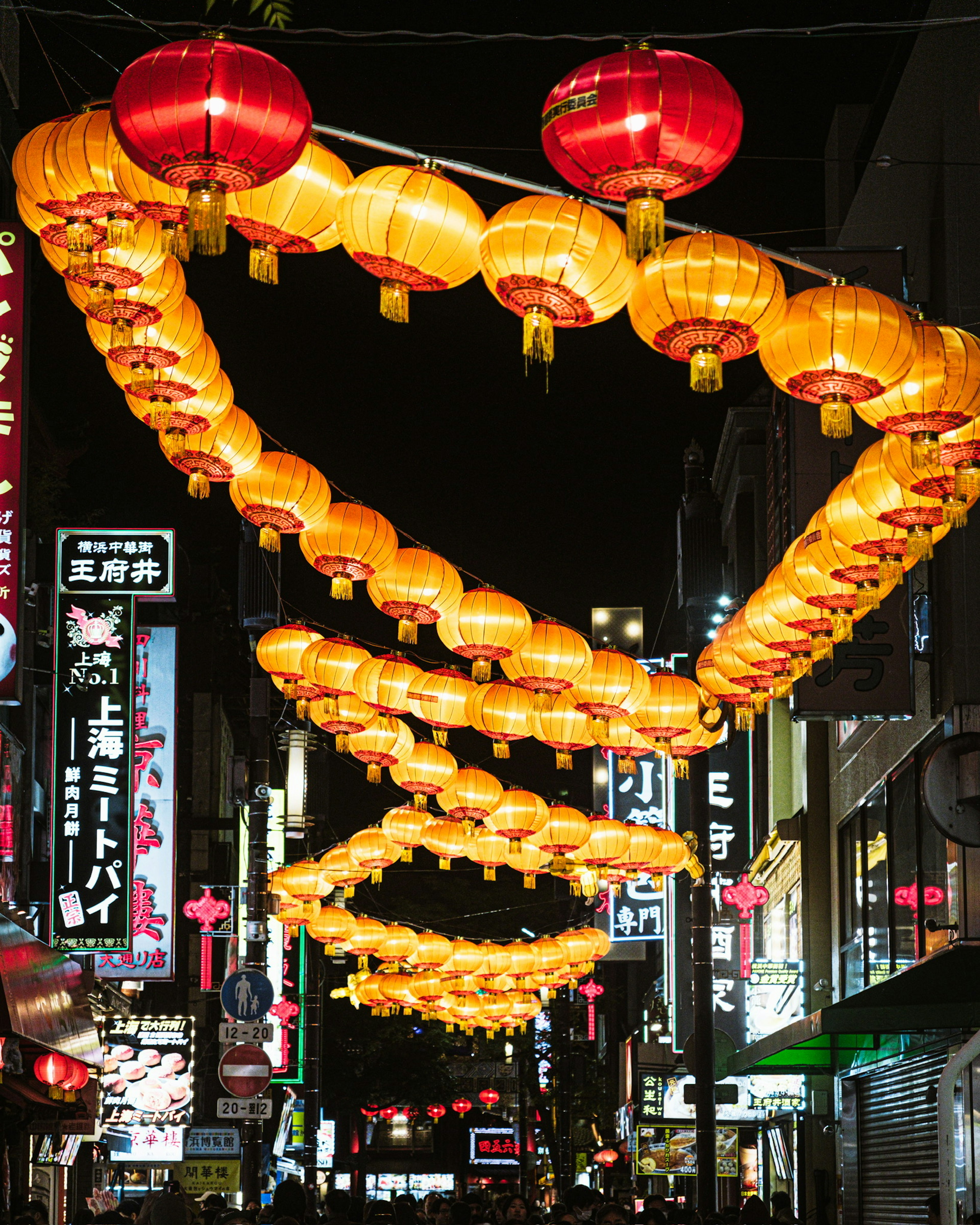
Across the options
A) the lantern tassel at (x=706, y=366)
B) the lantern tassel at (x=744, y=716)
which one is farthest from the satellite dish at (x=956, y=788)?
the lantern tassel at (x=744, y=716)

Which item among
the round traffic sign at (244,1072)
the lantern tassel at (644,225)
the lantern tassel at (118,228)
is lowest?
the round traffic sign at (244,1072)

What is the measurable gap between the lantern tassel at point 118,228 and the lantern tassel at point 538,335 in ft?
7.75

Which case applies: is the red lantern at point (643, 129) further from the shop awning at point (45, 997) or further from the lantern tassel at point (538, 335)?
the shop awning at point (45, 997)

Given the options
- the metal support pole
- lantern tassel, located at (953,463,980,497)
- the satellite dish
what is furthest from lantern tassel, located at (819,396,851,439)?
the metal support pole

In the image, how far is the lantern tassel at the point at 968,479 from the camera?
33.4ft

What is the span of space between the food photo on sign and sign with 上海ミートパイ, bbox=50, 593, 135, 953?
631 centimetres

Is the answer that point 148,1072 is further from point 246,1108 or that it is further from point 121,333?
point 121,333

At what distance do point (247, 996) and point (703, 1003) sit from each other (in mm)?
5454

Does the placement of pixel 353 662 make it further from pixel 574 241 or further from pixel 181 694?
pixel 181 694

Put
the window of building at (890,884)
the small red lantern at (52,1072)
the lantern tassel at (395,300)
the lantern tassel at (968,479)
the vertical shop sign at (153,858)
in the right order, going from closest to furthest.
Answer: the lantern tassel at (395,300) < the lantern tassel at (968,479) < the window of building at (890,884) < the small red lantern at (52,1072) < the vertical shop sign at (153,858)

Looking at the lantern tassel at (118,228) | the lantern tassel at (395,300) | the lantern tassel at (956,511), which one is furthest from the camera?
the lantern tassel at (956,511)

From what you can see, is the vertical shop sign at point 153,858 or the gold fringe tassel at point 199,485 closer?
the gold fringe tassel at point 199,485

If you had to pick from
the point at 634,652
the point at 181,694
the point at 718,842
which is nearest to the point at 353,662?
the point at 718,842

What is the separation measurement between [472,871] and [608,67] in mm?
52074
